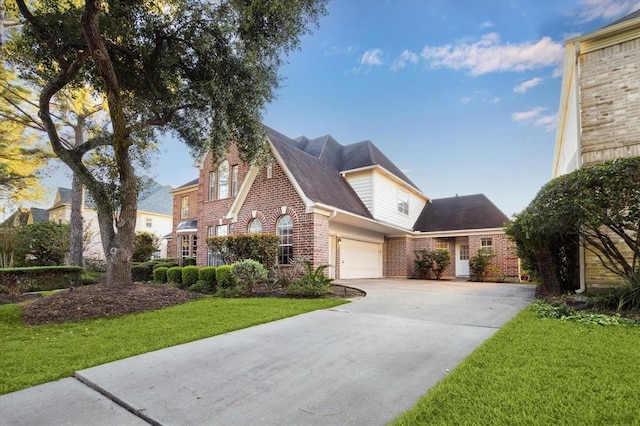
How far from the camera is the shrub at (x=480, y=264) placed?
17.5 m

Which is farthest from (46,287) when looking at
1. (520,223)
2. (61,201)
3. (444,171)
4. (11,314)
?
(61,201)

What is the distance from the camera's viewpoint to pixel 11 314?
6.99 metres

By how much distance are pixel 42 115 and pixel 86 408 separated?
891 cm

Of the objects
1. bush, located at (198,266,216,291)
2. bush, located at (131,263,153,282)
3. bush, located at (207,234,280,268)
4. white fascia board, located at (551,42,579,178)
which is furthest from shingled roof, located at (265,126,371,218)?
bush, located at (131,263,153,282)

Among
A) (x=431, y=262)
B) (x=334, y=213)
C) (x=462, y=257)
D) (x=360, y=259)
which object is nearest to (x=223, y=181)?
(x=334, y=213)

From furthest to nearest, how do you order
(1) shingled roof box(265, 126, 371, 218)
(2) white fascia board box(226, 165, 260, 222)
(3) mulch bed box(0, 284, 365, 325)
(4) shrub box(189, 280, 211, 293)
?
(2) white fascia board box(226, 165, 260, 222) → (1) shingled roof box(265, 126, 371, 218) → (4) shrub box(189, 280, 211, 293) → (3) mulch bed box(0, 284, 365, 325)

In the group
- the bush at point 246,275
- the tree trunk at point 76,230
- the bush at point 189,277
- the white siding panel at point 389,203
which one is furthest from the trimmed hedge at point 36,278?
the white siding panel at point 389,203

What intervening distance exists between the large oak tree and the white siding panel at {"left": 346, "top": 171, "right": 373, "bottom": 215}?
8072mm

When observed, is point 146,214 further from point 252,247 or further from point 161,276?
point 252,247

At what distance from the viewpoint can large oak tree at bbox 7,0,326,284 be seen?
8258 mm

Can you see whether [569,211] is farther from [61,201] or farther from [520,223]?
[61,201]

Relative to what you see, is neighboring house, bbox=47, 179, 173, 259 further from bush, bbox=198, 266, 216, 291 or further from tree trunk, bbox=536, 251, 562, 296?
tree trunk, bbox=536, 251, 562, 296

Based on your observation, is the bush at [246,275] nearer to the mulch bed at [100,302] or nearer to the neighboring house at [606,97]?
the mulch bed at [100,302]

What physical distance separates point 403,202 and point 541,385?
58.1 ft
